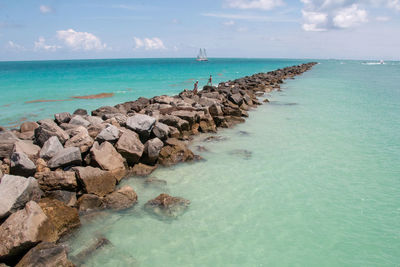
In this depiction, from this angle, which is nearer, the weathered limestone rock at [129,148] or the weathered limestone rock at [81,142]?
the weathered limestone rock at [81,142]

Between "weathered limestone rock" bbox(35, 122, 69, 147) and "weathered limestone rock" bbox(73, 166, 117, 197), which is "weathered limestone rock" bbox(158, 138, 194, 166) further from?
"weathered limestone rock" bbox(35, 122, 69, 147)

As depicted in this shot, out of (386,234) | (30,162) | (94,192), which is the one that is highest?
(30,162)

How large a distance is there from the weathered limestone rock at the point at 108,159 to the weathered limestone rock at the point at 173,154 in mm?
1354

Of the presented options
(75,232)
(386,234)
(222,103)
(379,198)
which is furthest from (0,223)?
(222,103)

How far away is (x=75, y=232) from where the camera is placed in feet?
17.4

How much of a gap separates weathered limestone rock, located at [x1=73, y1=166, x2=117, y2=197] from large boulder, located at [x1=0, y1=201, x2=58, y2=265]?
59.0 inches

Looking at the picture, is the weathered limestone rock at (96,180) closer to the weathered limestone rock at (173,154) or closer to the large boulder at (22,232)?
the large boulder at (22,232)

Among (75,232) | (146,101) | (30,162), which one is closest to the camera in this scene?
(75,232)

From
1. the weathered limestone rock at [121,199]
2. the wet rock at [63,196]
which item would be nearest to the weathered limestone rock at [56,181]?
the wet rock at [63,196]

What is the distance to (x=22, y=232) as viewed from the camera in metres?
4.34

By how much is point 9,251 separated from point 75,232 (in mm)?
1181

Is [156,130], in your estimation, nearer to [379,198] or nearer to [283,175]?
[283,175]

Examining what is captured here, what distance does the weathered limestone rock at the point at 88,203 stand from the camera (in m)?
6.00

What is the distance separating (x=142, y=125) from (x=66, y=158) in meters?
2.68
